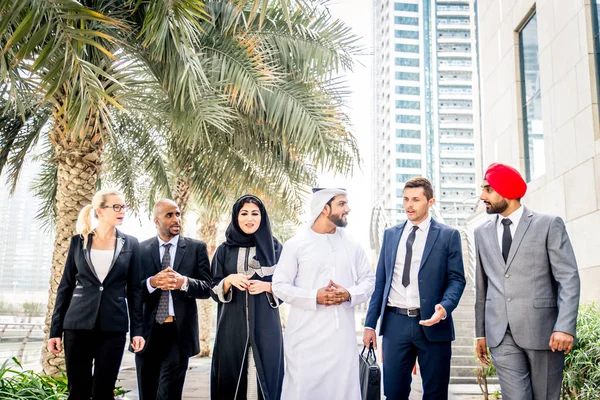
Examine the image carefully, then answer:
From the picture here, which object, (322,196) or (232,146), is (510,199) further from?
(232,146)

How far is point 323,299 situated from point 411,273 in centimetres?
82

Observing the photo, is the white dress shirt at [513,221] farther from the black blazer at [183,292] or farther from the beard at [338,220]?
the black blazer at [183,292]

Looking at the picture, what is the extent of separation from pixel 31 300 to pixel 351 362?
1858 centimetres

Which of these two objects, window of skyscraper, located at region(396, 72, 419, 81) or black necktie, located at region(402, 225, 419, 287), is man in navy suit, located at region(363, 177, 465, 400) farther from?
window of skyscraper, located at region(396, 72, 419, 81)

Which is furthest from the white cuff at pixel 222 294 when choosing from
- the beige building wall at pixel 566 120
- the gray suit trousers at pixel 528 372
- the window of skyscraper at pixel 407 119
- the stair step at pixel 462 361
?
the window of skyscraper at pixel 407 119

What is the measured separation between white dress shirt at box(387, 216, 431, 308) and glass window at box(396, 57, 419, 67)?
393 feet

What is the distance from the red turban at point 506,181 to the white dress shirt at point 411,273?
0.70 meters

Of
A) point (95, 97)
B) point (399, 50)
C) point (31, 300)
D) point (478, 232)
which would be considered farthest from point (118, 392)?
point (399, 50)

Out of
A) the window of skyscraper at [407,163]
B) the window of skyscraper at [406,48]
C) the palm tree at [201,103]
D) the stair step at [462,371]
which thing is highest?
the window of skyscraper at [406,48]

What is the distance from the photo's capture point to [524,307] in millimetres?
3764

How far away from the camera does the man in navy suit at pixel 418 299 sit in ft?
13.6

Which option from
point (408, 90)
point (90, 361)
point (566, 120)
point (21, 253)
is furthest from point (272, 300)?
point (408, 90)

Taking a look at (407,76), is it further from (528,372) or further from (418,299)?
(528,372)

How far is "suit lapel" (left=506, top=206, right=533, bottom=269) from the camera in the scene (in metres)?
3.88
